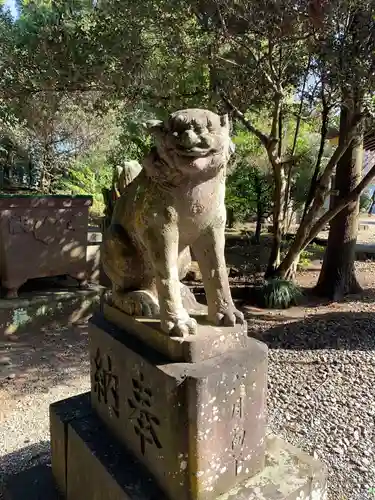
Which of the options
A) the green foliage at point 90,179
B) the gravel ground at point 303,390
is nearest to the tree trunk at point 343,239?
the gravel ground at point 303,390

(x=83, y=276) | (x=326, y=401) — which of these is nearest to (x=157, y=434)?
(x=326, y=401)

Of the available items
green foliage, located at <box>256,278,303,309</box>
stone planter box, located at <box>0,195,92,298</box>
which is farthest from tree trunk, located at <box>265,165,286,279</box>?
stone planter box, located at <box>0,195,92,298</box>

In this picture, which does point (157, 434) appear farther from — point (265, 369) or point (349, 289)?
point (349, 289)

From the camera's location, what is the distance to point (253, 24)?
4.32 m

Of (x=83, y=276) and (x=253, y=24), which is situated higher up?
(x=253, y=24)

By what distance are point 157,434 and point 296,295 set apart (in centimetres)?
457

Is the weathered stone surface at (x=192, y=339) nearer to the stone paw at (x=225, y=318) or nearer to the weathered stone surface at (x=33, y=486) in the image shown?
the stone paw at (x=225, y=318)

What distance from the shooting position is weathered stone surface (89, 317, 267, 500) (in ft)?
4.94

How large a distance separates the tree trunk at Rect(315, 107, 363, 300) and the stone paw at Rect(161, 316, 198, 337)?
4746mm

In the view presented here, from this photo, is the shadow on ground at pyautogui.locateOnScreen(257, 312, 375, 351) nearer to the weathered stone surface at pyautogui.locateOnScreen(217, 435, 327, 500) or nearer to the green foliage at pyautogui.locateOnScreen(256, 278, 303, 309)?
the green foliage at pyautogui.locateOnScreen(256, 278, 303, 309)

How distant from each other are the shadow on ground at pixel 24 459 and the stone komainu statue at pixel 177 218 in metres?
1.43

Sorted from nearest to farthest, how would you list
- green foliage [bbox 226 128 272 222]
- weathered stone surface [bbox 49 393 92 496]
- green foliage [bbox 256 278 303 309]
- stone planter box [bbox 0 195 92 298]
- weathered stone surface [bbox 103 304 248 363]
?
weathered stone surface [bbox 103 304 248 363] < weathered stone surface [bbox 49 393 92 496] < stone planter box [bbox 0 195 92 298] < green foliage [bbox 256 278 303 309] < green foliage [bbox 226 128 272 222]

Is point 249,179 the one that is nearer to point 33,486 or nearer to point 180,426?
point 33,486

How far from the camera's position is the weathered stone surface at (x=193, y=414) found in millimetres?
1507
